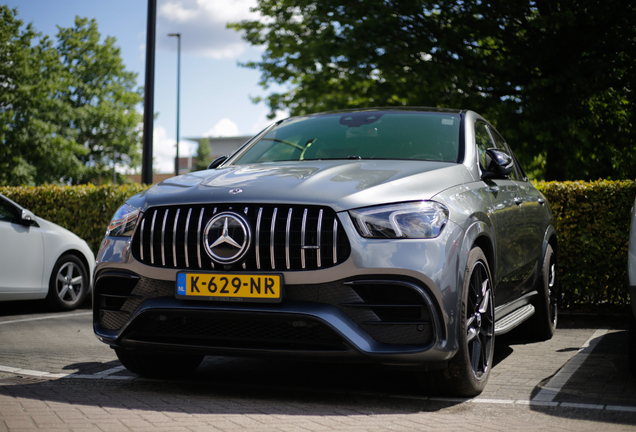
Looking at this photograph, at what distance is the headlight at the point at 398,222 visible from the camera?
379 centimetres

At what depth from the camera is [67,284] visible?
8938mm

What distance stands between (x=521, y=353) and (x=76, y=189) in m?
6.98

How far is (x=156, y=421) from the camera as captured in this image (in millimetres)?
3609

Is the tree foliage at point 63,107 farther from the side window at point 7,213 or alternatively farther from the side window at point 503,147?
the side window at point 503,147

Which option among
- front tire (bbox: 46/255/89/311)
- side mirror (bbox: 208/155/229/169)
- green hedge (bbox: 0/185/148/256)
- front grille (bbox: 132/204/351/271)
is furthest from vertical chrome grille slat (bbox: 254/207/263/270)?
green hedge (bbox: 0/185/148/256)

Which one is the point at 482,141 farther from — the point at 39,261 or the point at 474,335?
the point at 39,261

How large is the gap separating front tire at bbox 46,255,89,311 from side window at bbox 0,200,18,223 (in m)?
0.79

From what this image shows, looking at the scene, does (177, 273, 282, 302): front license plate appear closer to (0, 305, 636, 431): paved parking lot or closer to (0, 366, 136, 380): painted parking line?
(0, 305, 636, 431): paved parking lot

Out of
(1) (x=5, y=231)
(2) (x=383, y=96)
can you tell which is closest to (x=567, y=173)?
(2) (x=383, y=96)

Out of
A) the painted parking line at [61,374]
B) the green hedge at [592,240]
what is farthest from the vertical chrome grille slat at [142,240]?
the green hedge at [592,240]

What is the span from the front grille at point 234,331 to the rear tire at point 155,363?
0.52 metres

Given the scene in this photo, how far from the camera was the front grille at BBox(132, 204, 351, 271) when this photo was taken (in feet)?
12.5

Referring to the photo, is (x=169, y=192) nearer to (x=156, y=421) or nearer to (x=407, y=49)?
(x=156, y=421)

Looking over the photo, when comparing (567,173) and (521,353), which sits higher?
(567,173)
